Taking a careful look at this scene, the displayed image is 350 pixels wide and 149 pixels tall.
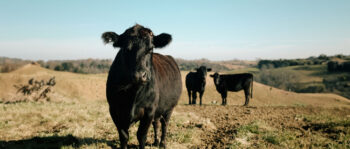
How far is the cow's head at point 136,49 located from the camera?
3094mm

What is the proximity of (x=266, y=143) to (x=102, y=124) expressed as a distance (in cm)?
516

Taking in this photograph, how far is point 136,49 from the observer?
10.7ft

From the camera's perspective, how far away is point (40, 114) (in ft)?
27.4

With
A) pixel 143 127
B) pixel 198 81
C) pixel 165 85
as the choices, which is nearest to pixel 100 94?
pixel 198 81

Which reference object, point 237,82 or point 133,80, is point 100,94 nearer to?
point 237,82

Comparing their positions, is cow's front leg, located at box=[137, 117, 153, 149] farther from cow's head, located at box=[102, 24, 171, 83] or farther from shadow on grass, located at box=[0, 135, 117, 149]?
shadow on grass, located at box=[0, 135, 117, 149]

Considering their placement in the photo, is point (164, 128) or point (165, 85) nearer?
point (165, 85)

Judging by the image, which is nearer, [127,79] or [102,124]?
[127,79]

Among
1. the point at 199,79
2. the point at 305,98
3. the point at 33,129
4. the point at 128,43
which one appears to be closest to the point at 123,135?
the point at 128,43

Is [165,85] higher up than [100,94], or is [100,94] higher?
[165,85]

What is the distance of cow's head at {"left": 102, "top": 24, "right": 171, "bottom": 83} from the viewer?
3.09 meters

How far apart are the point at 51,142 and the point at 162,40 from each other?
3.72 meters

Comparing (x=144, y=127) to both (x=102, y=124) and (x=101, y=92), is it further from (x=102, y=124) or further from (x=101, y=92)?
(x=101, y=92)

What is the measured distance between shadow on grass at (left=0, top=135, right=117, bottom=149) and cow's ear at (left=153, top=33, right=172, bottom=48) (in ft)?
8.78
